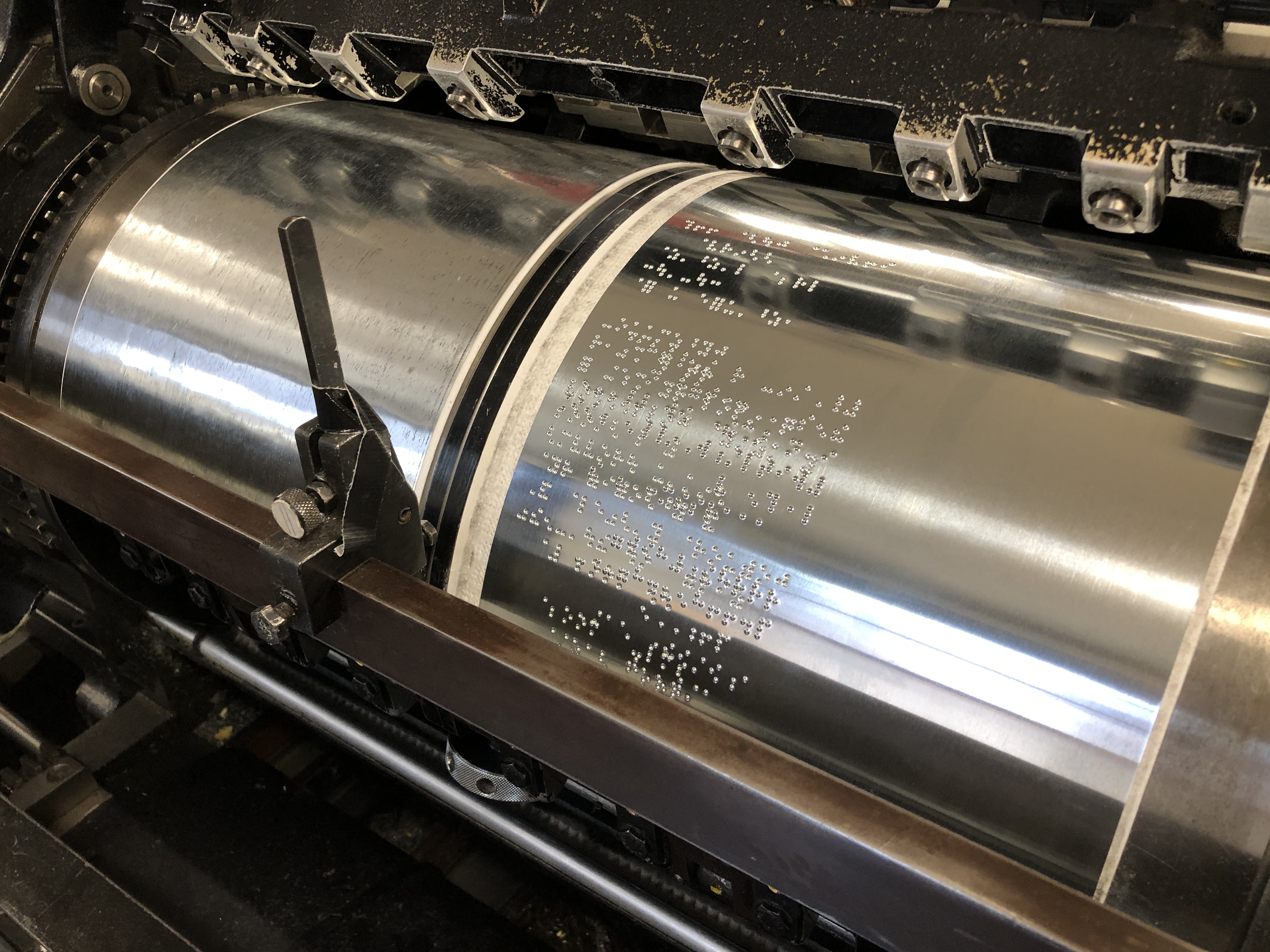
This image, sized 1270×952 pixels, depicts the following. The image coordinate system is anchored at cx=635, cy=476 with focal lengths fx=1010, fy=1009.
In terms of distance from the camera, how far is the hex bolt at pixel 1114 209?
29.0 inches

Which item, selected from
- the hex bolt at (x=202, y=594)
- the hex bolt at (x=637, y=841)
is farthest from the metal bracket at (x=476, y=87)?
the hex bolt at (x=637, y=841)

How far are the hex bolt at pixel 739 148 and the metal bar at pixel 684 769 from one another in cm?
48

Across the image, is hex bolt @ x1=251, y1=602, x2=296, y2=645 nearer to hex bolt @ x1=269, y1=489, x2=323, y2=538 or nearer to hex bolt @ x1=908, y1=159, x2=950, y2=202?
hex bolt @ x1=269, y1=489, x2=323, y2=538

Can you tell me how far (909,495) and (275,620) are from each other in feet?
1.53

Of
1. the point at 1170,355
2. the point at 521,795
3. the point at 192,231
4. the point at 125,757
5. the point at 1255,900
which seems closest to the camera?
the point at 1255,900

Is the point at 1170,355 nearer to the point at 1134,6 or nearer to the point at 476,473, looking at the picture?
the point at 1134,6

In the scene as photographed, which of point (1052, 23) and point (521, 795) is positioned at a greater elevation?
point (1052, 23)

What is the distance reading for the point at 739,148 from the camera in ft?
2.99

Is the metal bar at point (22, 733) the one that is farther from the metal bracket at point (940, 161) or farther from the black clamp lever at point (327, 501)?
the metal bracket at point (940, 161)

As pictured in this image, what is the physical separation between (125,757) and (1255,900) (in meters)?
1.30

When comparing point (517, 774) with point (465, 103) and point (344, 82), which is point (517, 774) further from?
point (344, 82)

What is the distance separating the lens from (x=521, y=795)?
941 mm

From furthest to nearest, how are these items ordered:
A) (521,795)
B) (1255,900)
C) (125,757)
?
(125,757) < (521,795) < (1255,900)

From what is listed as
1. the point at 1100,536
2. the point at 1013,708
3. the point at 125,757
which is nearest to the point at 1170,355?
the point at 1100,536
